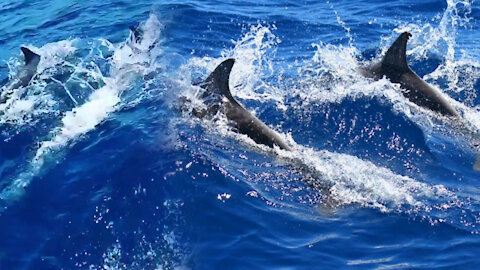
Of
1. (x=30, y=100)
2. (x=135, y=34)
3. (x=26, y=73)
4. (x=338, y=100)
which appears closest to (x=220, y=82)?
(x=338, y=100)

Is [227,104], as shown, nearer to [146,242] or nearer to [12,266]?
[146,242]

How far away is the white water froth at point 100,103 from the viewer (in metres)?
9.64

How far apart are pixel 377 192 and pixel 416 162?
1581 mm

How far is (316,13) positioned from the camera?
18.2m

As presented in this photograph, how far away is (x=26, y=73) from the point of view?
42.3ft

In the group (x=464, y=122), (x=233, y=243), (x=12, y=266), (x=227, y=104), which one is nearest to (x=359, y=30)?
(x=464, y=122)

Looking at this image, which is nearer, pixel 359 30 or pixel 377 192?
pixel 377 192

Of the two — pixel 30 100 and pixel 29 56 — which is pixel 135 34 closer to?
pixel 29 56

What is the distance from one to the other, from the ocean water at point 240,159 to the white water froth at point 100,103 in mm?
36

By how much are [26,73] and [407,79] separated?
782 centimetres

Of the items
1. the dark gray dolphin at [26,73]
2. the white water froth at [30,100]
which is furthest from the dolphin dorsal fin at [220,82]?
the dark gray dolphin at [26,73]

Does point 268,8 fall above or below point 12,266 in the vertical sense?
above

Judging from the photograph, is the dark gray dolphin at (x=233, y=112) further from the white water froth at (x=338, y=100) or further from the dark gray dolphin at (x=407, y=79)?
the dark gray dolphin at (x=407, y=79)

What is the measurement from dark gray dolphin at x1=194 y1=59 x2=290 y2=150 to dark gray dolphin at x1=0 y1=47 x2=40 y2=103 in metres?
4.09
